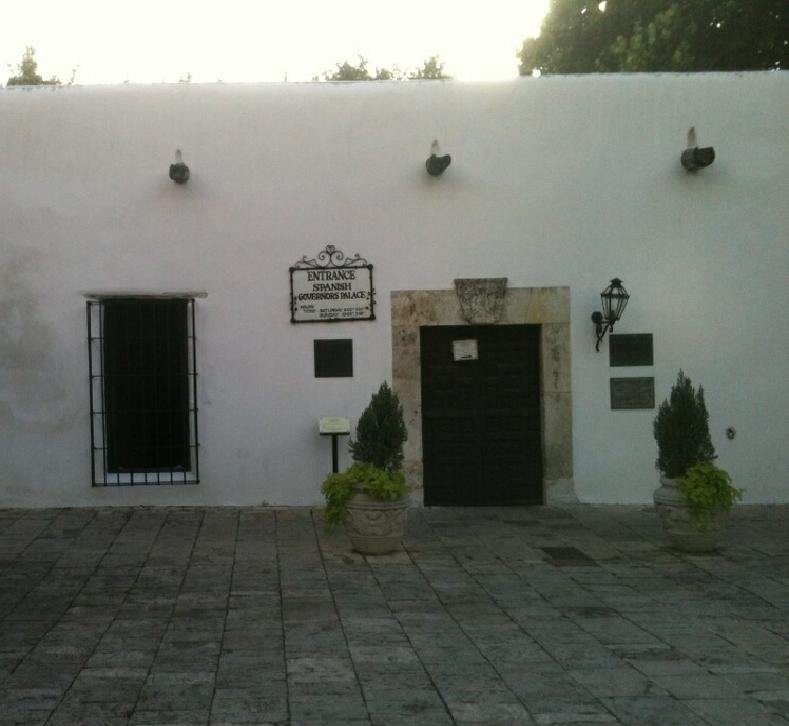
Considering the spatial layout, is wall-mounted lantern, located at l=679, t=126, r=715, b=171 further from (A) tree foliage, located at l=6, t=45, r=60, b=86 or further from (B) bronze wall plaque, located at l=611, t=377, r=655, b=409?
(A) tree foliage, located at l=6, t=45, r=60, b=86

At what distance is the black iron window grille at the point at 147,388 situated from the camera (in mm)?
10180

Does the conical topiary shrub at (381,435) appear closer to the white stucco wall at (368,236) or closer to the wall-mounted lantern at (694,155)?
the white stucco wall at (368,236)

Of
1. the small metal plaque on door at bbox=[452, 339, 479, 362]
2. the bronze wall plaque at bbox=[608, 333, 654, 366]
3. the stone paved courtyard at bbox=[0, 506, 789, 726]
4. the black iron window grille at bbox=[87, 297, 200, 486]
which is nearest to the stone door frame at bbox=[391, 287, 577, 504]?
the small metal plaque on door at bbox=[452, 339, 479, 362]

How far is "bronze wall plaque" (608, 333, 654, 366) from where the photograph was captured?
1038 cm

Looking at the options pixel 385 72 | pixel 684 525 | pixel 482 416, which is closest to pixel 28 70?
pixel 385 72

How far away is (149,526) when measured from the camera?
370 inches

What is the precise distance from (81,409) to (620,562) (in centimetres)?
513

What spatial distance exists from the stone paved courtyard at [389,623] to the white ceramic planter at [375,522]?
0.15 m

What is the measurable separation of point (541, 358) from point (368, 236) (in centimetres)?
202

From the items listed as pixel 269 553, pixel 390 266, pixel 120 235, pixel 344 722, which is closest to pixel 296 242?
pixel 390 266

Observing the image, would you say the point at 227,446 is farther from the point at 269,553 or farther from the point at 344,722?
the point at 344,722

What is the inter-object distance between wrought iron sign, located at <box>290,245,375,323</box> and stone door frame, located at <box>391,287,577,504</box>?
0.30 metres

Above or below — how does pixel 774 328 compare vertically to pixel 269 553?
above

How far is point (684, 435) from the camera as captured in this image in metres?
8.42
